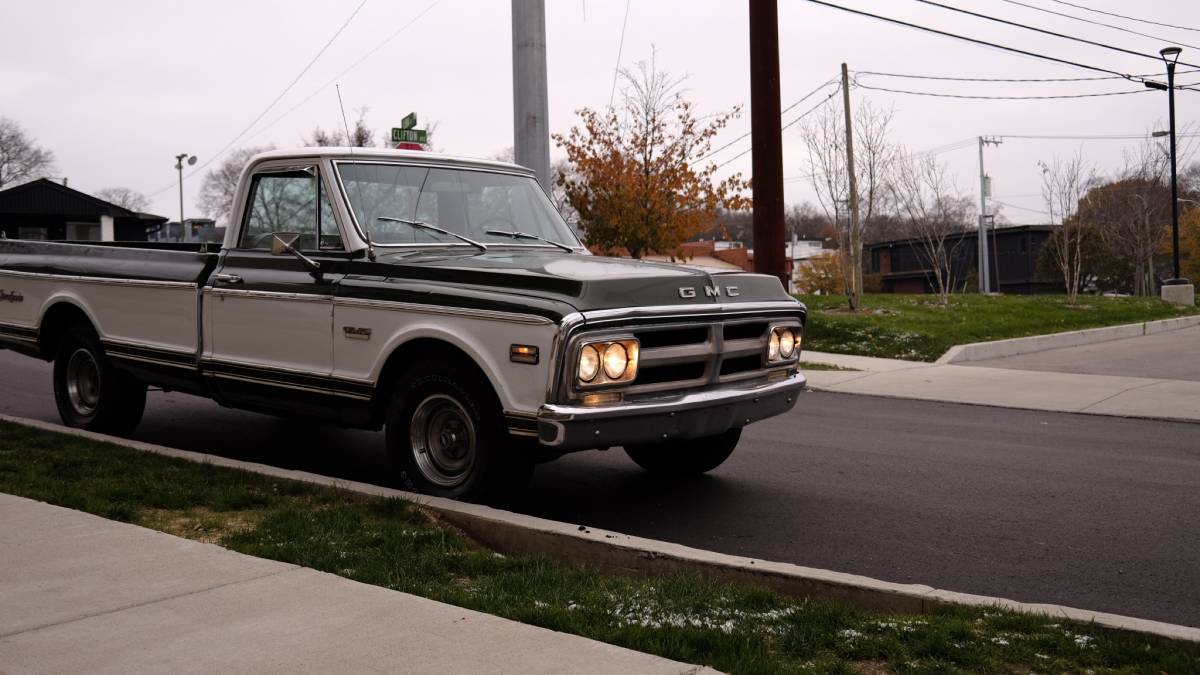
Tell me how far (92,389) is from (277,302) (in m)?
2.69

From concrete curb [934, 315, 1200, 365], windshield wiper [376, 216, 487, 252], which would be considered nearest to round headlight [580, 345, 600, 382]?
windshield wiper [376, 216, 487, 252]

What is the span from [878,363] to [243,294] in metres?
10.7

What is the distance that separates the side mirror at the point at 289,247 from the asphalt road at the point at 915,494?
4.95 ft

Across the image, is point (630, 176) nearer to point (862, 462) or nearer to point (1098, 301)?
point (1098, 301)

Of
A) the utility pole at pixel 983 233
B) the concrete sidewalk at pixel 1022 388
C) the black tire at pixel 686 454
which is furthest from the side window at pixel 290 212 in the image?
the utility pole at pixel 983 233

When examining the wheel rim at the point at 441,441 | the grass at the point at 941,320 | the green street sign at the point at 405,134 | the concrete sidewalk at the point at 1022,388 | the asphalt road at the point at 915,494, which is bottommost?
the asphalt road at the point at 915,494

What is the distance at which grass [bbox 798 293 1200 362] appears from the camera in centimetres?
1775

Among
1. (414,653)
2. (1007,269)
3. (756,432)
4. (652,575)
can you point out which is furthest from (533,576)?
(1007,269)

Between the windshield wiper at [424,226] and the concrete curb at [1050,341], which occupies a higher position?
the windshield wiper at [424,226]

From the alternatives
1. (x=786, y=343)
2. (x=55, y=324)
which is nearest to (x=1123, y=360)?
(x=786, y=343)

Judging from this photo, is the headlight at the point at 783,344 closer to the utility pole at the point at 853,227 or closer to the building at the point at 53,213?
Answer: the utility pole at the point at 853,227

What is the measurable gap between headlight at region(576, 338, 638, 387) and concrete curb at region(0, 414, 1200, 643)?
29.3 inches

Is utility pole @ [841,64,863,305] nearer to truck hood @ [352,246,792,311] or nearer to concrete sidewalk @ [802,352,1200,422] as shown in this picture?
concrete sidewalk @ [802,352,1200,422]

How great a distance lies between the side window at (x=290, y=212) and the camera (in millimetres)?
7156
